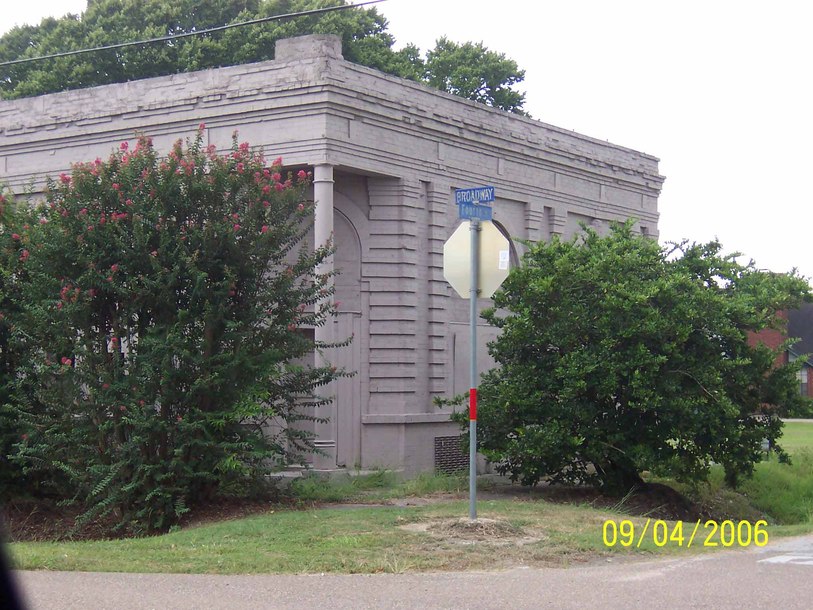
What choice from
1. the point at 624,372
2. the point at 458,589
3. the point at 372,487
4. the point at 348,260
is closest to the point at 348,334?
the point at 348,260

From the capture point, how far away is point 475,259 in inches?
461

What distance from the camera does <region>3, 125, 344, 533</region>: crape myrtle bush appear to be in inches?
539

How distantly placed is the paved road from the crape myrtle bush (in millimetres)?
4467

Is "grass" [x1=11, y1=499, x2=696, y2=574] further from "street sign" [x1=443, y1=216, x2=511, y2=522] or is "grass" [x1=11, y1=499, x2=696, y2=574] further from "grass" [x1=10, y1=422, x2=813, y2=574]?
"street sign" [x1=443, y1=216, x2=511, y2=522]

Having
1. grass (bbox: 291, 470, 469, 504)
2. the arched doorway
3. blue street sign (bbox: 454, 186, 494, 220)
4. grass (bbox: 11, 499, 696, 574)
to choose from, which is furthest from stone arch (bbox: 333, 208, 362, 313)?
blue street sign (bbox: 454, 186, 494, 220)

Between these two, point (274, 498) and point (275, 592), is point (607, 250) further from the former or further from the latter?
point (275, 592)

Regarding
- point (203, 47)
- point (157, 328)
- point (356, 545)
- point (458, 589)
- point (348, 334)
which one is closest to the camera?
point (458, 589)

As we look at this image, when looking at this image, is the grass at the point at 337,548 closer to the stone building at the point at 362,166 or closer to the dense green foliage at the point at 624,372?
the dense green foliage at the point at 624,372

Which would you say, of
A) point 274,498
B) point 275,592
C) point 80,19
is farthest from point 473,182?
point 80,19

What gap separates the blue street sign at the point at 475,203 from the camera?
461 inches

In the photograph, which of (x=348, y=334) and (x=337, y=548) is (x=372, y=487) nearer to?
(x=348, y=334)

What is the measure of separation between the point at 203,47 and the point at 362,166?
21.1 meters
